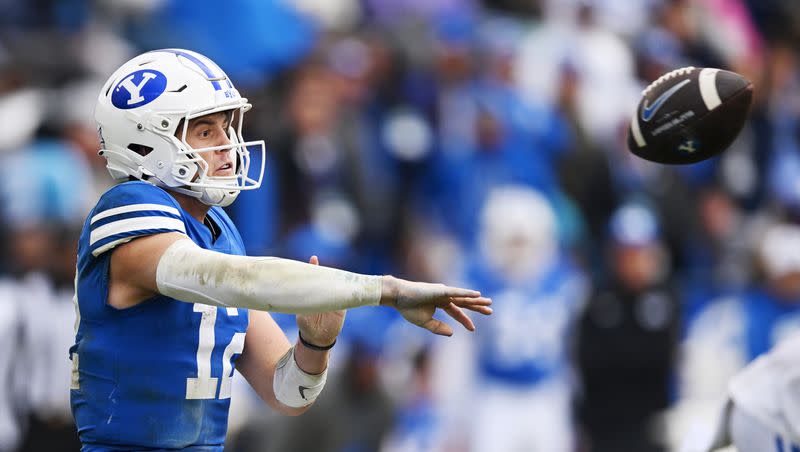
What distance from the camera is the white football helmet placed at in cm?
368

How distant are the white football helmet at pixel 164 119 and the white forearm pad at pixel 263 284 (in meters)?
0.39

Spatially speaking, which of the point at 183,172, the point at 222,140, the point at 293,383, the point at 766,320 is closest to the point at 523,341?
the point at 766,320

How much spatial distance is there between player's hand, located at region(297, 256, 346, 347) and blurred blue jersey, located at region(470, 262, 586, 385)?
476 centimetres

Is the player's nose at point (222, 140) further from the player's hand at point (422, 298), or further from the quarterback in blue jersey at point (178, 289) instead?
the player's hand at point (422, 298)

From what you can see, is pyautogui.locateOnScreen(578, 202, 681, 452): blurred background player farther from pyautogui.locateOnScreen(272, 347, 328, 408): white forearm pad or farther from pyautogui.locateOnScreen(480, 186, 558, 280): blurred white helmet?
pyautogui.locateOnScreen(272, 347, 328, 408): white forearm pad

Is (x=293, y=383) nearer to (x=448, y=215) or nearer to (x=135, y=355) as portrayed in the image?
(x=135, y=355)

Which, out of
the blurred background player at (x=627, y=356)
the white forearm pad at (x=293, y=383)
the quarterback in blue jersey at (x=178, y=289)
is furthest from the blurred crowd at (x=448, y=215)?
the quarterback in blue jersey at (x=178, y=289)

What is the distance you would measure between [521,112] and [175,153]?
6001 millimetres

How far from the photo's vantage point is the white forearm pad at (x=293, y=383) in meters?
3.88

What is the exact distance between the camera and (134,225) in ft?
11.3

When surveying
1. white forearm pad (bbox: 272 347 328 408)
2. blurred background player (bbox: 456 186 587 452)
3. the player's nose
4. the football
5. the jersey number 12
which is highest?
the football

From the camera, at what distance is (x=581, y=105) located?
9734mm

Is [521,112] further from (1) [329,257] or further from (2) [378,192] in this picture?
(1) [329,257]

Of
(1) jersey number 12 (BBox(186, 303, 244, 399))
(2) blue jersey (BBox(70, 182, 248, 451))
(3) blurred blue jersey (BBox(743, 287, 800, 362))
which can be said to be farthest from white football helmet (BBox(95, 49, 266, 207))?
(3) blurred blue jersey (BBox(743, 287, 800, 362))
